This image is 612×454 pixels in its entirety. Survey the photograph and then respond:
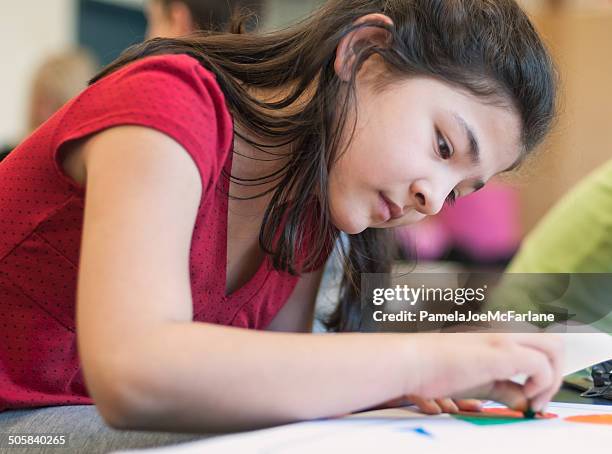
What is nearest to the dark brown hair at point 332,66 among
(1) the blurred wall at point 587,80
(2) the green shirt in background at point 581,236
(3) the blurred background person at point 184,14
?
(2) the green shirt in background at point 581,236

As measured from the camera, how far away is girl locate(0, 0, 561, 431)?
20.8 inches

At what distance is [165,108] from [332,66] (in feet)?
0.76

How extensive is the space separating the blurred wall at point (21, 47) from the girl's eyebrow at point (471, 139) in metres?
3.19

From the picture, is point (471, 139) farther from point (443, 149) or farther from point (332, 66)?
point (332, 66)

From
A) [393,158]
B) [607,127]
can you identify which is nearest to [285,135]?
[393,158]

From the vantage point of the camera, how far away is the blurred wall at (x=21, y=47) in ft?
12.0

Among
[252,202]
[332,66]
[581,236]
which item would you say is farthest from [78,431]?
[581,236]

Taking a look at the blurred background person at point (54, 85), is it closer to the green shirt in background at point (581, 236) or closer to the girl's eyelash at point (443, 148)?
the green shirt in background at point (581, 236)

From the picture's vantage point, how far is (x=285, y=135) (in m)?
0.78

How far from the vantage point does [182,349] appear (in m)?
0.52

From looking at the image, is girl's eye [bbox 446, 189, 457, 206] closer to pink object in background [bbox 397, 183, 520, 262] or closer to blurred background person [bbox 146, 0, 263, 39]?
blurred background person [bbox 146, 0, 263, 39]

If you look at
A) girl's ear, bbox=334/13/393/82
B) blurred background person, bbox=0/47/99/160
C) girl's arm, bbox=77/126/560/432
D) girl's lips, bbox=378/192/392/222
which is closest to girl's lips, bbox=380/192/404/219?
girl's lips, bbox=378/192/392/222

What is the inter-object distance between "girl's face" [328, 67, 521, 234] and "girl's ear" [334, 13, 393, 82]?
20mm

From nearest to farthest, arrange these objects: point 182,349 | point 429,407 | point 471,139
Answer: point 182,349
point 429,407
point 471,139
